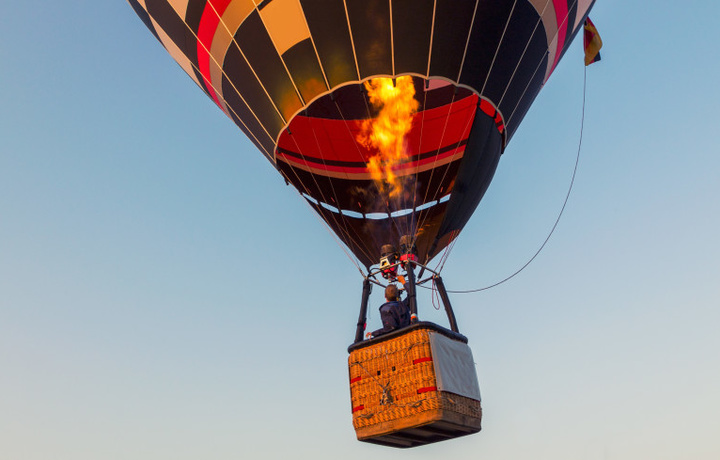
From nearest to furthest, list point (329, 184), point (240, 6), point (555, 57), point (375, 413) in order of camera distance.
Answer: point (375, 413)
point (240, 6)
point (555, 57)
point (329, 184)

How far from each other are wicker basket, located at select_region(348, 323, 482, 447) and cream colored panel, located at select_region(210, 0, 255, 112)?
3010 millimetres

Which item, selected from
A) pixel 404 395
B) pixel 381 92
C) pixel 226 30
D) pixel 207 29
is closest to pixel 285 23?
pixel 226 30

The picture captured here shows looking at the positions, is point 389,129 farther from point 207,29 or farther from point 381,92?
point 207,29

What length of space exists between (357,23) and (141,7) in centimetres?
304

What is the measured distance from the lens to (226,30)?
5648 mm

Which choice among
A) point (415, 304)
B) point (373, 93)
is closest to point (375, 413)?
point (415, 304)

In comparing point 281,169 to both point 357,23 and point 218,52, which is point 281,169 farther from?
point 357,23

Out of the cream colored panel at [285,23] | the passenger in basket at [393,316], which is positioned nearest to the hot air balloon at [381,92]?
the cream colored panel at [285,23]

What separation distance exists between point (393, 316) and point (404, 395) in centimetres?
67

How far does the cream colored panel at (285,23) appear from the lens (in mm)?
5230

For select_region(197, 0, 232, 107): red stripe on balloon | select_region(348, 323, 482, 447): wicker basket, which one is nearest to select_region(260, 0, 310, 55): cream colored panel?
select_region(197, 0, 232, 107): red stripe on balloon

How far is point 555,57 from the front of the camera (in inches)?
259

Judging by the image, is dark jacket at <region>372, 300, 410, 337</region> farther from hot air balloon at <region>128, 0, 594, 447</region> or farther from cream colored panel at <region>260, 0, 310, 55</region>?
cream colored panel at <region>260, 0, 310, 55</region>

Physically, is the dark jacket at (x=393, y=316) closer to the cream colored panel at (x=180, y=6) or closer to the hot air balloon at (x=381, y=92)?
the hot air balloon at (x=381, y=92)
